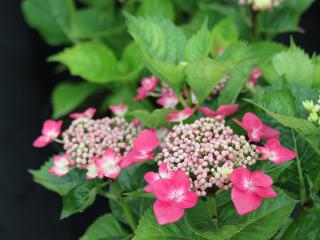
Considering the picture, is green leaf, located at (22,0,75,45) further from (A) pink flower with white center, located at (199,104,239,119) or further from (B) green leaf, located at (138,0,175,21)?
(A) pink flower with white center, located at (199,104,239,119)

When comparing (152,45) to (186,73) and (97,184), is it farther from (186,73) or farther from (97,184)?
(97,184)

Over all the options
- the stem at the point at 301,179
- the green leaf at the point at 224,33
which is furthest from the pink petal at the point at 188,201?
the green leaf at the point at 224,33

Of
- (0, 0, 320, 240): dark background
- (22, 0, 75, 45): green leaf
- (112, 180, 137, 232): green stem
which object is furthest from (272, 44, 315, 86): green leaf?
(22, 0, 75, 45): green leaf

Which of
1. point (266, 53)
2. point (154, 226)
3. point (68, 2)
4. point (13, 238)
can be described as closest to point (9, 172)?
point (13, 238)

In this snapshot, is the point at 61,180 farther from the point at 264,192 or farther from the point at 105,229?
the point at 264,192

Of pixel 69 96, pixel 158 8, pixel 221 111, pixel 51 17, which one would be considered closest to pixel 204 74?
pixel 221 111

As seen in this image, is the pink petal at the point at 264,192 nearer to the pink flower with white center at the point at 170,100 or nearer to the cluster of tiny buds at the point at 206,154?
the cluster of tiny buds at the point at 206,154

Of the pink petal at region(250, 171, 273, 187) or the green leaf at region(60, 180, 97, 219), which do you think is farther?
the green leaf at region(60, 180, 97, 219)
